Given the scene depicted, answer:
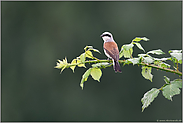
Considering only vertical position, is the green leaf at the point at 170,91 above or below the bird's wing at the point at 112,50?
below

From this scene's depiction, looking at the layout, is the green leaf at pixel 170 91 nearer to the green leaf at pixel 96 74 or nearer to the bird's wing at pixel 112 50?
the green leaf at pixel 96 74

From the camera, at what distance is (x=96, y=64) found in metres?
0.61

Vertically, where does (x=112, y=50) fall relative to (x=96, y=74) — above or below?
above

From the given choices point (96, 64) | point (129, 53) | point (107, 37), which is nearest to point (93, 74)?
point (96, 64)

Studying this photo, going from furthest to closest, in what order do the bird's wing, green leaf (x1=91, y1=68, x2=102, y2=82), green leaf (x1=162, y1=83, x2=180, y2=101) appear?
the bird's wing
green leaf (x1=91, y1=68, x2=102, y2=82)
green leaf (x1=162, y1=83, x2=180, y2=101)

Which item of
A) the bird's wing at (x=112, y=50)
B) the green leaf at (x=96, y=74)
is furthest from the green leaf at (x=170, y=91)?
the bird's wing at (x=112, y=50)

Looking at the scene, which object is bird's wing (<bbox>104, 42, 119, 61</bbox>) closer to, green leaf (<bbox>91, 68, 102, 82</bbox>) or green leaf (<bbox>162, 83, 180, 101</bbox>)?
green leaf (<bbox>91, 68, 102, 82</bbox>)

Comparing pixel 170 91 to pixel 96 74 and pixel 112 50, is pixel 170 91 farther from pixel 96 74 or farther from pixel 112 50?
pixel 112 50

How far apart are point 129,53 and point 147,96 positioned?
19 centimetres

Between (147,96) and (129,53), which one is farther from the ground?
(129,53)

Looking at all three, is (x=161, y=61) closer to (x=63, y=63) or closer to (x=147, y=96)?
(x=147, y=96)

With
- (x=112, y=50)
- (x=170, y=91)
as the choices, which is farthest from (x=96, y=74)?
(x=112, y=50)

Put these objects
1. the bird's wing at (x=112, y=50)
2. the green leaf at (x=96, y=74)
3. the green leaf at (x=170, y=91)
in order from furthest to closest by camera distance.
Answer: the bird's wing at (x=112, y=50) < the green leaf at (x=96, y=74) < the green leaf at (x=170, y=91)

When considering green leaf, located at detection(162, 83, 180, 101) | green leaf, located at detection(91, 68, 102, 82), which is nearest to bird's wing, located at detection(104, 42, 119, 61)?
green leaf, located at detection(91, 68, 102, 82)
